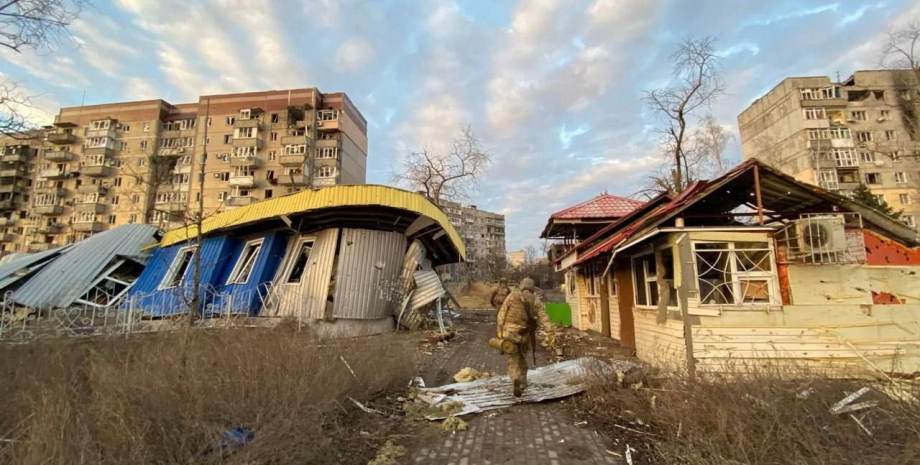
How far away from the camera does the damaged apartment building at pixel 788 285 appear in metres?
6.82

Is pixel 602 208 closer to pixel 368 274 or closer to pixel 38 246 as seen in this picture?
pixel 368 274

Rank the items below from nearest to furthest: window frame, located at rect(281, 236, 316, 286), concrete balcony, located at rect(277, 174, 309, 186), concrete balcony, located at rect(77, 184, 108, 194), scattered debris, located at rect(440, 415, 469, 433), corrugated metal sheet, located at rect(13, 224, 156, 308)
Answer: scattered debris, located at rect(440, 415, 469, 433) → window frame, located at rect(281, 236, 316, 286) → corrugated metal sheet, located at rect(13, 224, 156, 308) → concrete balcony, located at rect(277, 174, 309, 186) → concrete balcony, located at rect(77, 184, 108, 194)

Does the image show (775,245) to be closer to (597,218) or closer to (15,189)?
(597,218)

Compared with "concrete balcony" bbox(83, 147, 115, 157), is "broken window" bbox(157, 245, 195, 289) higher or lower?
lower

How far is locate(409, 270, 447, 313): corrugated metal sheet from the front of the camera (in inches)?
523

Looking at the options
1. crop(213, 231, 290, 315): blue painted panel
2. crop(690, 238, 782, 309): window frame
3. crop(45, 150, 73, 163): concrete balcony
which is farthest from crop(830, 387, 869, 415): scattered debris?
crop(45, 150, 73, 163): concrete balcony

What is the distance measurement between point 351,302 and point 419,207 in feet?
11.7

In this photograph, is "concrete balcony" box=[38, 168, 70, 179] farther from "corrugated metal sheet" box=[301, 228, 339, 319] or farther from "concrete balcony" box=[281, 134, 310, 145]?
"corrugated metal sheet" box=[301, 228, 339, 319]

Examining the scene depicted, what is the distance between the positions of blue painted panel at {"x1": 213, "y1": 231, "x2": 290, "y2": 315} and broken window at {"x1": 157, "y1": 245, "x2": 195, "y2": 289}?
1.91 metres

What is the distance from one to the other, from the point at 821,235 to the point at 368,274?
10.8 m

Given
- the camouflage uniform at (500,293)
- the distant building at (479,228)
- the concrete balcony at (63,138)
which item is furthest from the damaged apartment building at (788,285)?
the distant building at (479,228)

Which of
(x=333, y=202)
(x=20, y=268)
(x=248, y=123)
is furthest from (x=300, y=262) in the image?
(x=248, y=123)

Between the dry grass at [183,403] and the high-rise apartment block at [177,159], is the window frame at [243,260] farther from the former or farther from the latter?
the high-rise apartment block at [177,159]

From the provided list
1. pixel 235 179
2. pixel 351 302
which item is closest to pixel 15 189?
pixel 235 179
